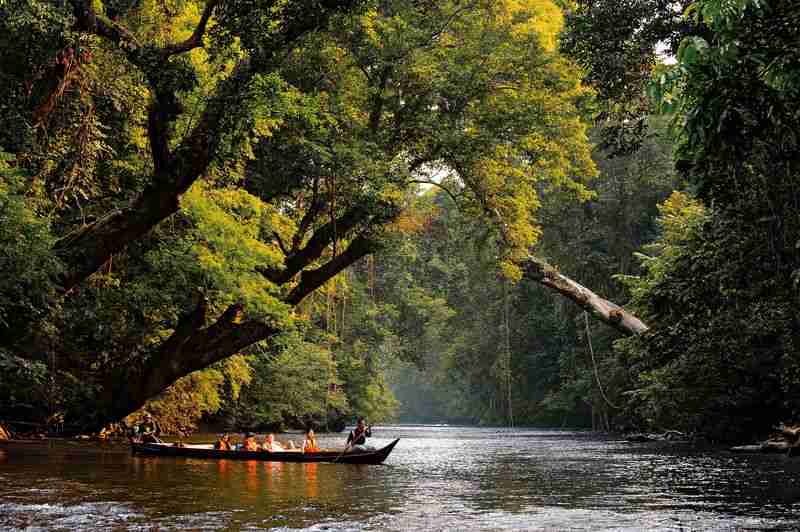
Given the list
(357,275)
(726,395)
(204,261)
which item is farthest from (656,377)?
(357,275)

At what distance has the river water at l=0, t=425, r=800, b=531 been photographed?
11938mm

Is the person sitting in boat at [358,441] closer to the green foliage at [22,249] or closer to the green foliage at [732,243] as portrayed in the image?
the green foliage at [732,243]

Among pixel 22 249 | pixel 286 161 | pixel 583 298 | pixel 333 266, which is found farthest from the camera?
pixel 583 298

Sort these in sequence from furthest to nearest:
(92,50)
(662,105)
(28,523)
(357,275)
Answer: (357,275) → (92,50) → (28,523) → (662,105)

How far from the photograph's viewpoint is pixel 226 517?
482 inches

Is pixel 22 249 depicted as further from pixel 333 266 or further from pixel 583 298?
pixel 583 298

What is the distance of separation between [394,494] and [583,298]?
15611 mm

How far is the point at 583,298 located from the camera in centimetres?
2998

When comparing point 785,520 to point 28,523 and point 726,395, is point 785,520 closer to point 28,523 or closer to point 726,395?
point 28,523

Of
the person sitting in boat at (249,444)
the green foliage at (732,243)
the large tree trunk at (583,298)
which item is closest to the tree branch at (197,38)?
the green foliage at (732,243)

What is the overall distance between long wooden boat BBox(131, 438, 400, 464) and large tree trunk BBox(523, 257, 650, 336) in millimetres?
8533

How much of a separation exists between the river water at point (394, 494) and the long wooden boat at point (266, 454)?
286 millimetres

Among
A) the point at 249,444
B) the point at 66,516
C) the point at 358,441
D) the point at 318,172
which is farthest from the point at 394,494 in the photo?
the point at 249,444

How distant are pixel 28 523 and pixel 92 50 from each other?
9972 millimetres
